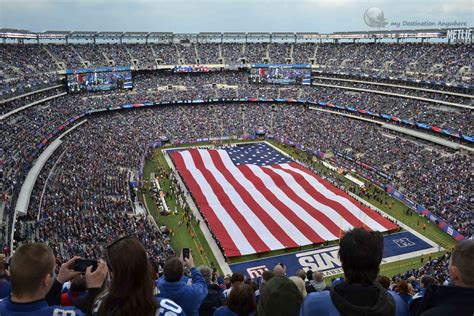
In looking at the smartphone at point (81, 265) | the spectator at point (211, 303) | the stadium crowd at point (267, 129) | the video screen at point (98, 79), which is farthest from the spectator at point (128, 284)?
the video screen at point (98, 79)

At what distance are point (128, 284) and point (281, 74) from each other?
6728 centimetres

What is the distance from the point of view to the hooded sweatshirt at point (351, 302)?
3.34m

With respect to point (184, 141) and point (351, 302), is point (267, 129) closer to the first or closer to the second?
point (184, 141)

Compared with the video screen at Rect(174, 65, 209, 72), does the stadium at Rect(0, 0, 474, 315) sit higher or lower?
lower

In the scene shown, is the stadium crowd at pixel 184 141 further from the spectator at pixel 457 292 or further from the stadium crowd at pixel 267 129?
the stadium crowd at pixel 267 129

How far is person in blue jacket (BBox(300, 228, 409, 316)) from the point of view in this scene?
337cm

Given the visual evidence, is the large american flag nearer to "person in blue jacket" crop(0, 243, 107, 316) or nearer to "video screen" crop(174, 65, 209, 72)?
"person in blue jacket" crop(0, 243, 107, 316)

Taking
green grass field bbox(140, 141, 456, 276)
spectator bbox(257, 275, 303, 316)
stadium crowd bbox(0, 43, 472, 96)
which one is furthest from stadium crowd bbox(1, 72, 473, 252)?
spectator bbox(257, 275, 303, 316)

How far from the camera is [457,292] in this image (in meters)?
3.30

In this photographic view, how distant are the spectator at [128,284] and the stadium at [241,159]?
1.1 inches

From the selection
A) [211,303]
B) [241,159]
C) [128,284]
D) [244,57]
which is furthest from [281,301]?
[244,57]

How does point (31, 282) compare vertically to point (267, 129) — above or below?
above

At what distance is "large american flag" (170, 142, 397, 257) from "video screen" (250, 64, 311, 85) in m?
27.8

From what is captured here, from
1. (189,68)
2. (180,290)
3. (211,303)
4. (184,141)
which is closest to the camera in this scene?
(180,290)
